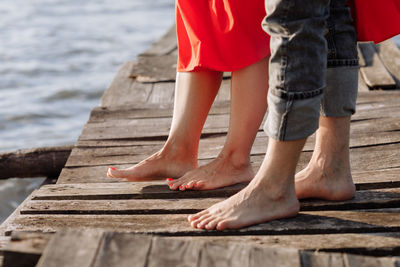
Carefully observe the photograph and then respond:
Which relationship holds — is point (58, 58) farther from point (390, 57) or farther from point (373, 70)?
point (373, 70)

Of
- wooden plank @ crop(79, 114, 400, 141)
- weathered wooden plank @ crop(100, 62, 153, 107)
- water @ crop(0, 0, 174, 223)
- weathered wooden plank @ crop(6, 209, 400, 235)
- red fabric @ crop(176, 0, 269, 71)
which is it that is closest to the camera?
weathered wooden plank @ crop(6, 209, 400, 235)

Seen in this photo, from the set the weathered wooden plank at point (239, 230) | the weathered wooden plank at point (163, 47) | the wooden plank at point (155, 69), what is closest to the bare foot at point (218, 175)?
the weathered wooden plank at point (239, 230)

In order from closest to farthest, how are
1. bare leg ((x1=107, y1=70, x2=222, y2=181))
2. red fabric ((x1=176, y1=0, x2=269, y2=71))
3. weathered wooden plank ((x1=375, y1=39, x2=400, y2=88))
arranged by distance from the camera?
red fabric ((x1=176, y1=0, x2=269, y2=71)) → bare leg ((x1=107, y1=70, x2=222, y2=181)) → weathered wooden plank ((x1=375, y1=39, x2=400, y2=88))

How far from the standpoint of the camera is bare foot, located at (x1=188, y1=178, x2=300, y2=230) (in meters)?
1.75

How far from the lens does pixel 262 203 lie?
177 cm

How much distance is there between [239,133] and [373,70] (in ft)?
7.65

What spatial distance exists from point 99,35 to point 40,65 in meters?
2.21

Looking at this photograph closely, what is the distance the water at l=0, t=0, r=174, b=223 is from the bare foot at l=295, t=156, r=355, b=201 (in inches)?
92.7

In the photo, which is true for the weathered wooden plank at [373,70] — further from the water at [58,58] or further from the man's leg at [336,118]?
the water at [58,58]

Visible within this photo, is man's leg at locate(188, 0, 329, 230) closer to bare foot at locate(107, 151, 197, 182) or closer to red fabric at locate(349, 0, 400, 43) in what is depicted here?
red fabric at locate(349, 0, 400, 43)

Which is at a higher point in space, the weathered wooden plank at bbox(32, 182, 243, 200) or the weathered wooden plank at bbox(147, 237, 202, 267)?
the weathered wooden plank at bbox(147, 237, 202, 267)

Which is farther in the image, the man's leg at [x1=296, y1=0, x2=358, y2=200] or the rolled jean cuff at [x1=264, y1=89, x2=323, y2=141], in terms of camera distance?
the man's leg at [x1=296, y1=0, x2=358, y2=200]

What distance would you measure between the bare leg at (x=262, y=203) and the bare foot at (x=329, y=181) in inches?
6.2

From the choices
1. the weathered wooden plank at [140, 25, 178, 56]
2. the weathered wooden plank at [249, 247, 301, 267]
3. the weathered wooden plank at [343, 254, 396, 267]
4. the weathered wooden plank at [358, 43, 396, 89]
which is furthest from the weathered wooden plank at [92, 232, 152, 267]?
the weathered wooden plank at [140, 25, 178, 56]
